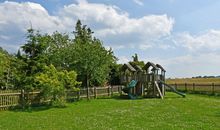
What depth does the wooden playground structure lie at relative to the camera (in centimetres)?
3981

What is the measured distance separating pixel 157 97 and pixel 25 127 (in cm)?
2396

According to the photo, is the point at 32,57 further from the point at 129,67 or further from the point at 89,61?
the point at 129,67

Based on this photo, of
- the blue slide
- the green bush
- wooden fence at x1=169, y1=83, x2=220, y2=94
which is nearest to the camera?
the green bush

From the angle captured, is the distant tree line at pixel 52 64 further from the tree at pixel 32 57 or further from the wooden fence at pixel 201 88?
the wooden fence at pixel 201 88

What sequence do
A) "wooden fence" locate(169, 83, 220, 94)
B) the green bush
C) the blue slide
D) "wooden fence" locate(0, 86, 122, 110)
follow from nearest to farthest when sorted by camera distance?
"wooden fence" locate(0, 86, 122, 110) < the green bush < the blue slide < "wooden fence" locate(169, 83, 220, 94)

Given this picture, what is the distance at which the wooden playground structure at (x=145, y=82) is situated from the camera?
39812mm

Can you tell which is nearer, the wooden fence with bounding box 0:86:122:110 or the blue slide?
the wooden fence with bounding box 0:86:122:110

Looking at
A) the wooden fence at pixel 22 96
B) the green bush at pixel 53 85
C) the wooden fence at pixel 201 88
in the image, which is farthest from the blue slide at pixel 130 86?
the green bush at pixel 53 85

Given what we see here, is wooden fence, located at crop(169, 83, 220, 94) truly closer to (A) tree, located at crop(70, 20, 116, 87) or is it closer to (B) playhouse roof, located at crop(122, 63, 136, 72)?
(B) playhouse roof, located at crop(122, 63, 136, 72)

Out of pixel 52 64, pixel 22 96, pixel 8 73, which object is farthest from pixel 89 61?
pixel 22 96

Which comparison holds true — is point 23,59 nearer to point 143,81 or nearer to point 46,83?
point 46,83

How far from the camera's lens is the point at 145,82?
40.6m

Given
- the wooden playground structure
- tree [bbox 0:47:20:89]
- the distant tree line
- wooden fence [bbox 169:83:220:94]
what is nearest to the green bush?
the distant tree line

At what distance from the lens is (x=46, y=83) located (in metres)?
27.8
